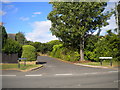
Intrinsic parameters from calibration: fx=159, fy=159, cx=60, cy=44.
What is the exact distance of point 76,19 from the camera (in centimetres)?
2362

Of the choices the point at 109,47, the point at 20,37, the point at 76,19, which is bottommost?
the point at 109,47

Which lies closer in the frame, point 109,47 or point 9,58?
point 109,47

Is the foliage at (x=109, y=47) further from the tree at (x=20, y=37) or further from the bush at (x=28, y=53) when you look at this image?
the tree at (x=20, y=37)

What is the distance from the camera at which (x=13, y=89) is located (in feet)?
21.0

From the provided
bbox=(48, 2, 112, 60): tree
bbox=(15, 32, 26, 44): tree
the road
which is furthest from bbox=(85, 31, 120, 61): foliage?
bbox=(15, 32, 26, 44): tree

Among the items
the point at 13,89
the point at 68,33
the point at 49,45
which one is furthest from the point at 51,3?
the point at 49,45

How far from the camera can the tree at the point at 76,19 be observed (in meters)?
22.4

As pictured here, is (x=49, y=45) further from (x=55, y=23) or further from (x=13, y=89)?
(x=13, y=89)

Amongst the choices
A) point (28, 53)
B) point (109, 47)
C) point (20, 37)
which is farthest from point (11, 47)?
point (20, 37)

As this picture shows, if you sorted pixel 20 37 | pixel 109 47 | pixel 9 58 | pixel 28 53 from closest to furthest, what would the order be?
pixel 28 53
pixel 109 47
pixel 9 58
pixel 20 37

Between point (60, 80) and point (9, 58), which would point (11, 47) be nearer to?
point (9, 58)

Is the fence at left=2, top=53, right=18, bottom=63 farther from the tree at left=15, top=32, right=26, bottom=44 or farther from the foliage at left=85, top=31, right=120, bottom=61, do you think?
the tree at left=15, top=32, right=26, bottom=44

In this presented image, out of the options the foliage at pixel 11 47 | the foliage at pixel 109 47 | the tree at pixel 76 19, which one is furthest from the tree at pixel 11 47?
the foliage at pixel 109 47

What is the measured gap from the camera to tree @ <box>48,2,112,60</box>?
2238 cm
